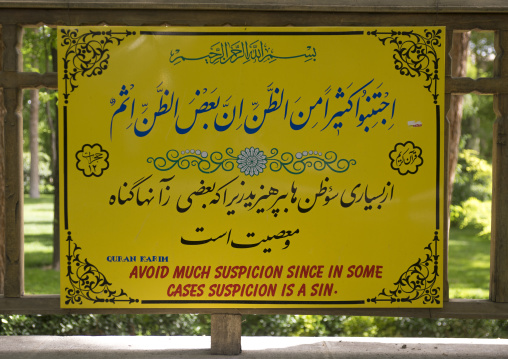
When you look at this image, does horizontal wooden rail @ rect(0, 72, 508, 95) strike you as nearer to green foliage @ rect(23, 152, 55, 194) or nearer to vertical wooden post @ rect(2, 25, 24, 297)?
vertical wooden post @ rect(2, 25, 24, 297)

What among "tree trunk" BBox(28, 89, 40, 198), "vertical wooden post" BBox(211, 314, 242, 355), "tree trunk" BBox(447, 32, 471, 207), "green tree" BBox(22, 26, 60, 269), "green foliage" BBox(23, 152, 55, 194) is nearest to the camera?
"vertical wooden post" BBox(211, 314, 242, 355)

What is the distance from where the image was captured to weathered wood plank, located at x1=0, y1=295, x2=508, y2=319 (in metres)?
4.98

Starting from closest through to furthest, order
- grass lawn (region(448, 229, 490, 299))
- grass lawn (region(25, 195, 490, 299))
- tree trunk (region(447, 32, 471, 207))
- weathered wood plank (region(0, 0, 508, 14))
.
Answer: weathered wood plank (region(0, 0, 508, 14)), tree trunk (region(447, 32, 471, 207)), grass lawn (region(25, 195, 490, 299)), grass lawn (region(448, 229, 490, 299))

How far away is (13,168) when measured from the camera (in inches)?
195

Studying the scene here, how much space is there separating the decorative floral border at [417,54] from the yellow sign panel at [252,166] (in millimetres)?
12

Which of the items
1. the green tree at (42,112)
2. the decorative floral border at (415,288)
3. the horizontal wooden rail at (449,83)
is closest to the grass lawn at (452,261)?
the green tree at (42,112)

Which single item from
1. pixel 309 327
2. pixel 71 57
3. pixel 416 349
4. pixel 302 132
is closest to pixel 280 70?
pixel 302 132

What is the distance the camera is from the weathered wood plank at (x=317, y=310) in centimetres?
498

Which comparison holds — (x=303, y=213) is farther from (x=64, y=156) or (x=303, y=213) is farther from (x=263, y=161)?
(x=64, y=156)

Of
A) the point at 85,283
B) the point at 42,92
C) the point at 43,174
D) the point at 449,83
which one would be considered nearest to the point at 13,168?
the point at 85,283

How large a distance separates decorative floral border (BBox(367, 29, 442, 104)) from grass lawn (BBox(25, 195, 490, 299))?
4069 mm

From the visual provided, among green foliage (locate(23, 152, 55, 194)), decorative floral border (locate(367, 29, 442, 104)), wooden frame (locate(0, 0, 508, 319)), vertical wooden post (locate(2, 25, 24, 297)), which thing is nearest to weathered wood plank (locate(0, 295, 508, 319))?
wooden frame (locate(0, 0, 508, 319))

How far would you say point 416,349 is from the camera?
5.33 metres

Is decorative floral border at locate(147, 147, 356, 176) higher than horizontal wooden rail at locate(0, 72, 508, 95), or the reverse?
horizontal wooden rail at locate(0, 72, 508, 95)
